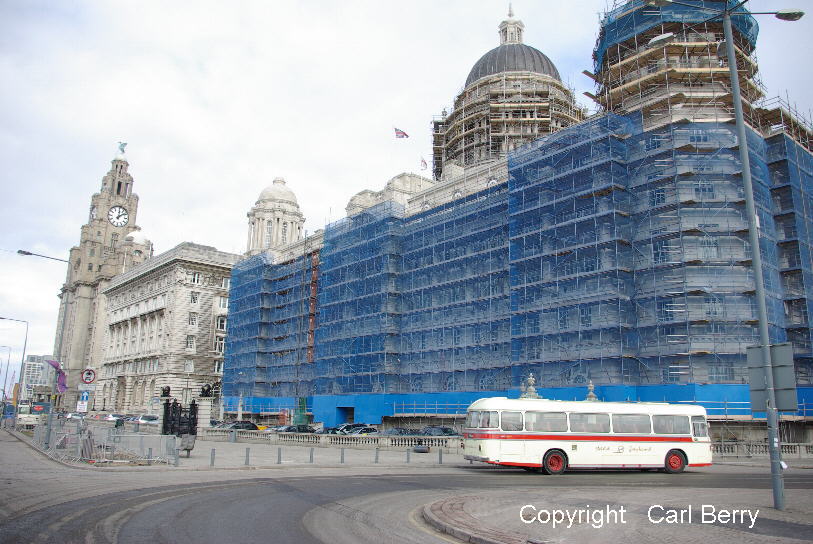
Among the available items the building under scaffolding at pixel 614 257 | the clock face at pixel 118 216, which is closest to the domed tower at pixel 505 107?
the building under scaffolding at pixel 614 257

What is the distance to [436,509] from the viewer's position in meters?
13.8

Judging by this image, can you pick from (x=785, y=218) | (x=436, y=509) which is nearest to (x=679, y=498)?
(x=436, y=509)

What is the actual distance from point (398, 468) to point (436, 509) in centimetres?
1495

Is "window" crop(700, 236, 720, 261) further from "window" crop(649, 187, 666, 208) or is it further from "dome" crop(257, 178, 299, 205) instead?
"dome" crop(257, 178, 299, 205)

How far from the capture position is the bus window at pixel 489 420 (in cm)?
2469

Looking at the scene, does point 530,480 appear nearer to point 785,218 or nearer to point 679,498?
point 679,498

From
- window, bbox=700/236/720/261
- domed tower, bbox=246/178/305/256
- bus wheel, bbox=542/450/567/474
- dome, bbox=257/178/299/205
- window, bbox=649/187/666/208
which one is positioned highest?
dome, bbox=257/178/299/205

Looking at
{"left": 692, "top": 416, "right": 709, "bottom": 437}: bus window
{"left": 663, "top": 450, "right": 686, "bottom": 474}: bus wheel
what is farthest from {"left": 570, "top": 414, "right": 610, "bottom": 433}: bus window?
{"left": 692, "top": 416, "right": 709, "bottom": 437}: bus window

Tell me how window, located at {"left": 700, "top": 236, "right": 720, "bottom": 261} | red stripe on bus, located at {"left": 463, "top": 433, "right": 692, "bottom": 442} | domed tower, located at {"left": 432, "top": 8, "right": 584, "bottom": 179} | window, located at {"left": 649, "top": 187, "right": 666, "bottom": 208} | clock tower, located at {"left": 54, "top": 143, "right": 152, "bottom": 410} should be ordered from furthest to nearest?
clock tower, located at {"left": 54, "top": 143, "right": 152, "bottom": 410} → domed tower, located at {"left": 432, "top": 8, "right": 584, "bottom": 179} → window, located at {"left": 649, "top": 187, "right": 666, "bottom": 208} → window, located at {"left": 700, "top": 236, "right": 720, "bottom": 261} → red stripe on bus, located at {"left": 463, "top": 433, "right": 692, "bottom": 442}

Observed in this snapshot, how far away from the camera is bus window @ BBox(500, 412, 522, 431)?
971 inches

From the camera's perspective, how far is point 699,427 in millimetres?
26672

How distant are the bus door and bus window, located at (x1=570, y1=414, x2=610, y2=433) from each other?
2292 mm

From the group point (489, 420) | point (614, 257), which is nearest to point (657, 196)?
point (614, 257)

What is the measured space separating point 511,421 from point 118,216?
436 ft
